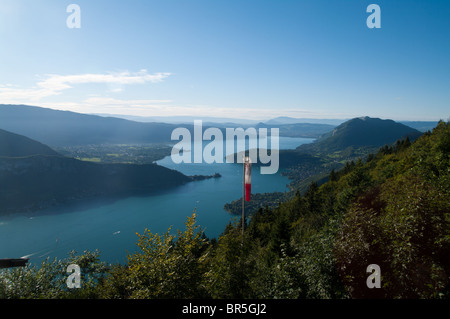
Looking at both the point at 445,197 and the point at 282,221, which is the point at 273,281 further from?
the point at 282,221

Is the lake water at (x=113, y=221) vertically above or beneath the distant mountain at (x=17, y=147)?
beneath

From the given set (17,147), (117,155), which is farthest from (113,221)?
(117,155)

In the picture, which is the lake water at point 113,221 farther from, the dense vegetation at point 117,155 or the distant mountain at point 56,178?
the dense vegetation at point 117,155

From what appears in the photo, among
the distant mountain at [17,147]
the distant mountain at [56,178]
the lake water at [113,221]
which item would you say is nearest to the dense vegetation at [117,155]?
the distant mountain at [17,147]

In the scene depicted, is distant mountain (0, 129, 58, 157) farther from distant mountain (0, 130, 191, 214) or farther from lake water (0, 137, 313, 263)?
lake water (0, 137, 313, 263)

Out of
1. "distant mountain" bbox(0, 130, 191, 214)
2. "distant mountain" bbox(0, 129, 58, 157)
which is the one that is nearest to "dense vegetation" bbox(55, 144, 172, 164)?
"distant mountain" bbox(0, 129, 58, 157)
